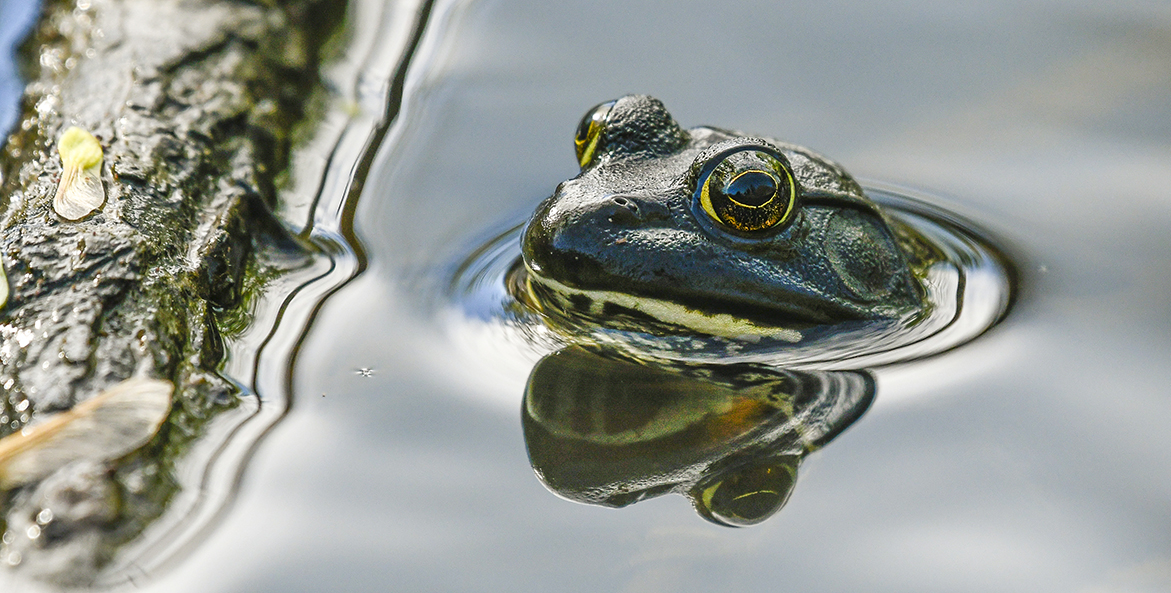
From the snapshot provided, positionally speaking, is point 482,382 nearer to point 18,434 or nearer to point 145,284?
point 145,284

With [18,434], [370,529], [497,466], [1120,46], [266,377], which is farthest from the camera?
[1120,46]

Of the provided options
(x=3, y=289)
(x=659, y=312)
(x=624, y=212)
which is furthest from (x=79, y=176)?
(x=659, y=312)

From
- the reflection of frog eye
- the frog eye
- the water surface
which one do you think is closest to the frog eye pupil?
the frog eye

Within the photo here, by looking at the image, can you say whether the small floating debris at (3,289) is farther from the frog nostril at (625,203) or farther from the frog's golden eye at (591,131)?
the frog's golden eye at (591,131)

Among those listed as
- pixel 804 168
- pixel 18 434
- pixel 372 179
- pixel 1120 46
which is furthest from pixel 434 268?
pixel 1120 46

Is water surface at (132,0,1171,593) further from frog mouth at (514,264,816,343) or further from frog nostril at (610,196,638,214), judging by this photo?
frog nostril at (610,196,638,214)

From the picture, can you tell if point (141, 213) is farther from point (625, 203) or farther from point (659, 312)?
Answer: point (659, 312)
